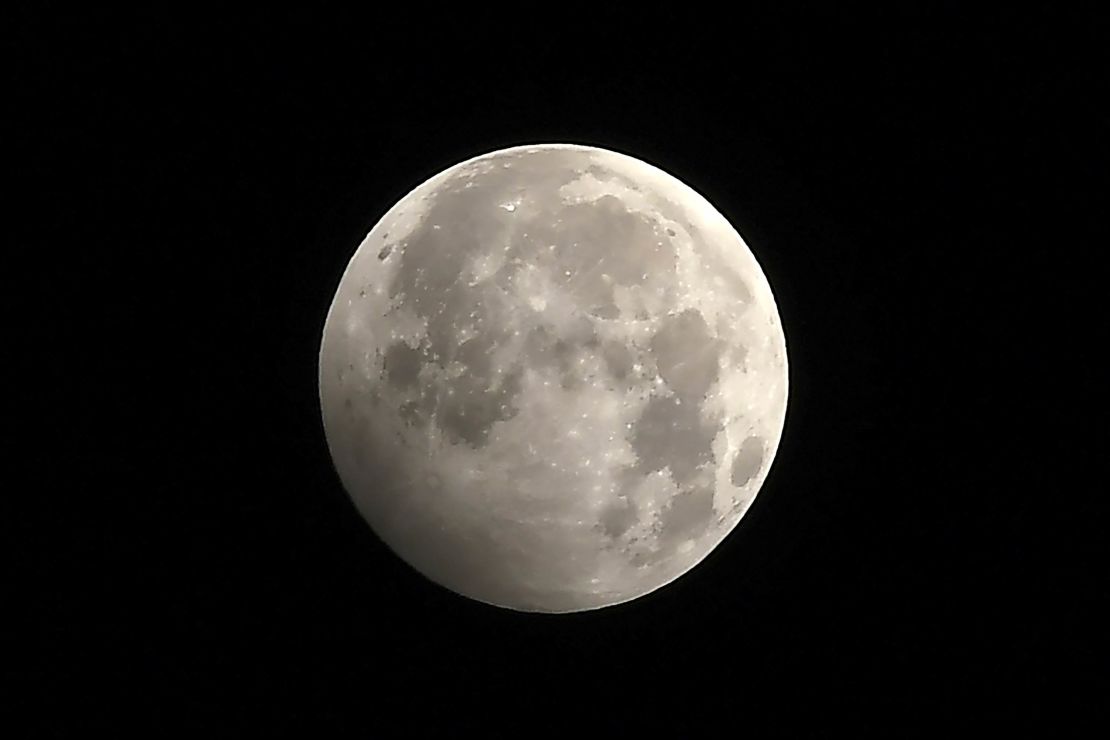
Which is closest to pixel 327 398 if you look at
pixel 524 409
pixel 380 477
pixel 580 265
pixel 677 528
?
pixel 380 477

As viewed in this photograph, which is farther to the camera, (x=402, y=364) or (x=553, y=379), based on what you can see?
(x=402, y=364)

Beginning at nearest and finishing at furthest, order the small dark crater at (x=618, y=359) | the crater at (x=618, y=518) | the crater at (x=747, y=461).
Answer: the small dark crater at (x=618, y=359) → the crater at (x=618, y=518) → the crater at (x=747, y=461)

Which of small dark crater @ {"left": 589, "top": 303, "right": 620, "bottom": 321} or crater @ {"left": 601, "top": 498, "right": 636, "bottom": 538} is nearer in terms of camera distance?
small dark crater @ {"left": 589, "top": 303, "right": 620, "bottom": 321}

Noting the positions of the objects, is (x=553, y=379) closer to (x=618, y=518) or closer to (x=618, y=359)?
(x=618, y=359)

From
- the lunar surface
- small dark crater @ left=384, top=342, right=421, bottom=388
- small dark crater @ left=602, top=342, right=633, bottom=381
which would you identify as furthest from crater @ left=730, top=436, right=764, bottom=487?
small dark crater @ left=384, top=342, right=421, bottom=388

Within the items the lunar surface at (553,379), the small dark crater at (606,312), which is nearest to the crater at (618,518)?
the lunar surface at (553,379)

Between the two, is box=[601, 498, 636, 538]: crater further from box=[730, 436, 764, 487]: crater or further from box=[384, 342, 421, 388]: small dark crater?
box=[384, 342, 421, 388]: small dark crater

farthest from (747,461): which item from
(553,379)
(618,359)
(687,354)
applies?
(553,379)

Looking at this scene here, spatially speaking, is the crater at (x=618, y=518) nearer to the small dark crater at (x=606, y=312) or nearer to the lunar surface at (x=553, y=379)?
the lunar surface at (x=553, y=379)
